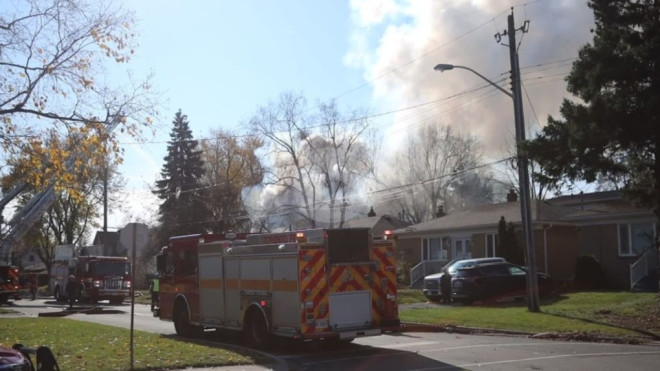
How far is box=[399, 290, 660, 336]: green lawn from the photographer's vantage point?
685 inches

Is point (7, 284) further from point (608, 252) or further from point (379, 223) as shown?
point (608, 252)

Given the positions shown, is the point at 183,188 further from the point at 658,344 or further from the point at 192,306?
the point at 658,344

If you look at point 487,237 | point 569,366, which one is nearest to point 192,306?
point 569,366

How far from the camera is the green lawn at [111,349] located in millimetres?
12016

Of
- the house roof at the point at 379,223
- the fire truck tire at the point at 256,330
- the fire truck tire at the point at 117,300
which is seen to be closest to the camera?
the fire truck tire at the point at 256,330

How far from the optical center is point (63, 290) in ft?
134

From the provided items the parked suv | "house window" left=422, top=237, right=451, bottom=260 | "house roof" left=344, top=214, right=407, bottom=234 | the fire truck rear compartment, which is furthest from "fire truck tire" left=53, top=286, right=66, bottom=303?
the fire truck rear compartment

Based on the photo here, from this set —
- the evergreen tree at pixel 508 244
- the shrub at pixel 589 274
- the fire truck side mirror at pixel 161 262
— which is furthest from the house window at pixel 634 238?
the fire truck side mirror at pixel 161 262

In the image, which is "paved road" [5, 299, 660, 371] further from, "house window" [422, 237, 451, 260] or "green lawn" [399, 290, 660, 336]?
"house window" [422, 237, 451, 260]

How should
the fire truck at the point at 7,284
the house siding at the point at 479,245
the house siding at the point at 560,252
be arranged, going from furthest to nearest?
the fire truck at the point at 7,284 → the house siding at the point at 479,245 → the house siding at the point at 560,252

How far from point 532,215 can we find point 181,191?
3369 cm

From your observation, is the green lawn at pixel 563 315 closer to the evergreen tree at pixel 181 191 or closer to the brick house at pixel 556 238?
the brick house at pixel 556 238

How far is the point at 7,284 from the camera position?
38031mm

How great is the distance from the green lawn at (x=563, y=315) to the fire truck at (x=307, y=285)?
5.27 metres
